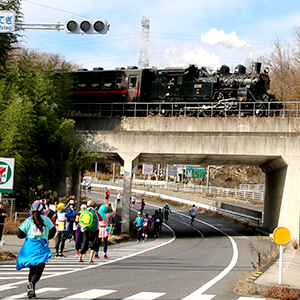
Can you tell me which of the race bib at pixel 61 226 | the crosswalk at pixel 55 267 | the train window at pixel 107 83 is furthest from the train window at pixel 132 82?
the race bib at pixel 61 226

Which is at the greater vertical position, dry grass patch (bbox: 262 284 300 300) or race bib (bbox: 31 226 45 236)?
race bib (bbox: 31 226 45 236)

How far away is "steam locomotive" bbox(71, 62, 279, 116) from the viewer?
33.8 m

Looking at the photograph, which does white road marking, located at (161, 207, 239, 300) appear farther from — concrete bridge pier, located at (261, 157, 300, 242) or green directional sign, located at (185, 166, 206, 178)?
green directional sign, located at (185, 166, 206, 178)

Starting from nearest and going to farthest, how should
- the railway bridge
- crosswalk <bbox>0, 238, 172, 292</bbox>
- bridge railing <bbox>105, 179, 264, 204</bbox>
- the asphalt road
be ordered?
the asphalt road, crosswalk <bbox>0, 238, 172, 292</bbox>, the railway bridge, bridge railing <bbox>105, 179, 264, 204</bbox>

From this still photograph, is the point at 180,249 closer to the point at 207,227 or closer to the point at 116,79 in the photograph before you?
the point at 207,227

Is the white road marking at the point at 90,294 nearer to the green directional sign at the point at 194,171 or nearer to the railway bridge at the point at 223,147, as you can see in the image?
the railway bridge at the point at 223,147

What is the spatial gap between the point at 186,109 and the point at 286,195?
11.1 metres

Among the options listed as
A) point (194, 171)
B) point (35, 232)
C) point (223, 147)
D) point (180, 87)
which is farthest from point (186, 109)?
point (194, 171)

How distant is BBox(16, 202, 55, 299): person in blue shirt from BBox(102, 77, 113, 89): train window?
91.1ft

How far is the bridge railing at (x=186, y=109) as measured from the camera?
3303cm

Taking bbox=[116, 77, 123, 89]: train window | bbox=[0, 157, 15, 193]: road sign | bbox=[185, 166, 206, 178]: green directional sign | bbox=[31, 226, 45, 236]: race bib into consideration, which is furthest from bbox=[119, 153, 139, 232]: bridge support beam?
bbox=[185, 166, 206, 178]: green directional sign

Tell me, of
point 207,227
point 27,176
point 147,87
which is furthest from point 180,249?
point 147,87

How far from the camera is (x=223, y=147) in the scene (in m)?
26.8

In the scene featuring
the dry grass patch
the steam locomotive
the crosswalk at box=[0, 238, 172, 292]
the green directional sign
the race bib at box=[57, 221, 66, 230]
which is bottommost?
the crosswalk at box=[0, 238, 172, 292]
